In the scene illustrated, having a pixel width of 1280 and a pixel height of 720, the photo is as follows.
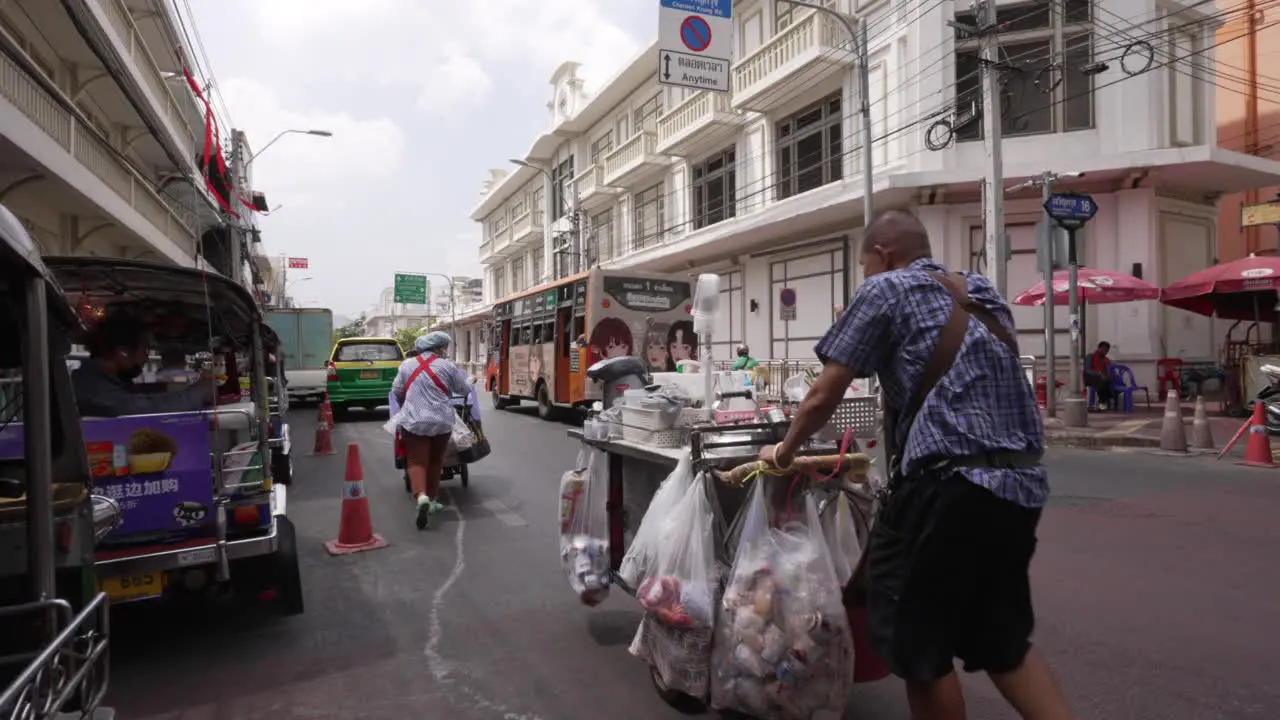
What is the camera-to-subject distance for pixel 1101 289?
14164 mm

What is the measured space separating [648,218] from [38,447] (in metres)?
27.6

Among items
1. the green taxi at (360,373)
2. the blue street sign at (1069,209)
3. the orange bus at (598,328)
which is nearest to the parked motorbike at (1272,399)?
the blue street sign at (1069,209)

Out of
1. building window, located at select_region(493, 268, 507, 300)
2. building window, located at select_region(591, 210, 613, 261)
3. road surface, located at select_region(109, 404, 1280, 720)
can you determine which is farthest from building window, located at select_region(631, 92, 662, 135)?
road surface, located at select_region(109, 404, 1280, 720)

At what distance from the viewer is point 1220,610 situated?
4.24m

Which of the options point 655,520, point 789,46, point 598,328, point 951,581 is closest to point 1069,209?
point 598,328

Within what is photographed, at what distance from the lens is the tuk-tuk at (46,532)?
1945mm

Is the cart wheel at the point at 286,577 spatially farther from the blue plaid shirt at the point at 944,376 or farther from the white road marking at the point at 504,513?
the blue plaid shirt at the point at 944,376

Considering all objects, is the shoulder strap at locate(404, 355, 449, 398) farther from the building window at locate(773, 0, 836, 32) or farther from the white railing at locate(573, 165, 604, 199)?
the white railing at locate(573, 165, 604, 199)

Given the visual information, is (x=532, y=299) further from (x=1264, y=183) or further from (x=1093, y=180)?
(x=1264, y=183)

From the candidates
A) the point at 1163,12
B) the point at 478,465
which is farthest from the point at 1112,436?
the point at 1163,12

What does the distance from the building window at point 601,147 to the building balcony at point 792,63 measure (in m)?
10.1

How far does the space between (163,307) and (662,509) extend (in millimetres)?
4080

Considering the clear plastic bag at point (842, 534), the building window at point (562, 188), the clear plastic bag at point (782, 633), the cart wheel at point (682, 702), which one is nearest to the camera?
the clear plastic bag at point (782, 633)

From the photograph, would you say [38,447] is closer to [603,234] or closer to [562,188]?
[603,234]
